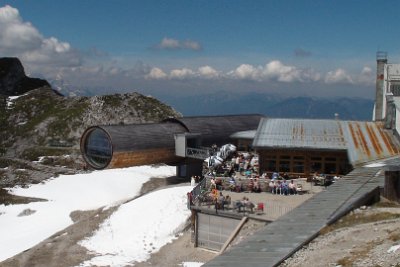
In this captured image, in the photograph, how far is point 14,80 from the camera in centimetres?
14762

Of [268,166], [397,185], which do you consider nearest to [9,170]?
[268,166]

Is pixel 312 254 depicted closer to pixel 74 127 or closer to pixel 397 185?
pixel 397 185

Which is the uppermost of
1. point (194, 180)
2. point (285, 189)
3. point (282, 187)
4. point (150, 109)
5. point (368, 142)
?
point (150, 109)

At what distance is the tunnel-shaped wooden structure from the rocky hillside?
37.6 meters

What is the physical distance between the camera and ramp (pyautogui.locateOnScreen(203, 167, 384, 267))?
1695cm

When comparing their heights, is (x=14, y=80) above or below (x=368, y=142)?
above

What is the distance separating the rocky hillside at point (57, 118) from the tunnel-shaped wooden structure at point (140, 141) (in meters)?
37.6

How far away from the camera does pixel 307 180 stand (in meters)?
39.4

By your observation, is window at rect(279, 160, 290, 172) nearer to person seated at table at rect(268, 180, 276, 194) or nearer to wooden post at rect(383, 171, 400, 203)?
person seated at table at rect(268, 180, 276, 194)

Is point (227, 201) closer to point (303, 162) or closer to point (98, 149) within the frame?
point (303, 162)

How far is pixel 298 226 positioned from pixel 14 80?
142 metres

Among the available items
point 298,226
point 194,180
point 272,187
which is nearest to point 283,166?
point 272,187

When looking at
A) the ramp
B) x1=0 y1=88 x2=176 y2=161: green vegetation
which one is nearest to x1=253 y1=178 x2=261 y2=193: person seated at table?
the ramp

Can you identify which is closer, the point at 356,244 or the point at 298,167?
the point at 356,244
